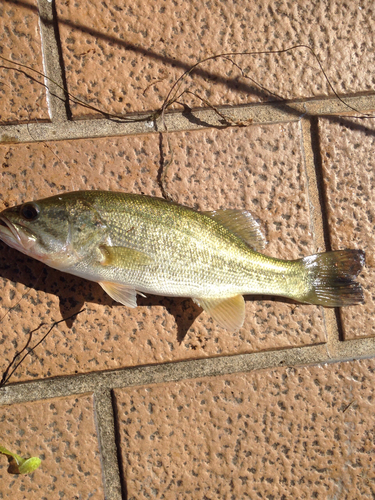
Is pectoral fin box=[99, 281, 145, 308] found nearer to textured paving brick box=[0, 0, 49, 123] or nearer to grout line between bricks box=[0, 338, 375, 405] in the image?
grout line between bricks box=[0, 338, 375, 405]

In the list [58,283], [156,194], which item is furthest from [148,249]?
[58,283]

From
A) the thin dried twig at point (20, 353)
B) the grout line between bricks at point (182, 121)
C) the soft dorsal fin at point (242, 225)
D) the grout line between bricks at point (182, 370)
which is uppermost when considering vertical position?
the grout line between bricks at point (182, 121)

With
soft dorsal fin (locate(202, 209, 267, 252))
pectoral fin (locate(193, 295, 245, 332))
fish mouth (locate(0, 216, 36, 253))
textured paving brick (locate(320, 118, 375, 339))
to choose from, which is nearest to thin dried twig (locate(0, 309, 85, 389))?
fish mouth (locate(0, 216, 36, 253))

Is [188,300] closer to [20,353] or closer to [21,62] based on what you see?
[20,353]

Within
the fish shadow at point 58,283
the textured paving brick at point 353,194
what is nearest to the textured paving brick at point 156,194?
the fish shadow at point 58,283

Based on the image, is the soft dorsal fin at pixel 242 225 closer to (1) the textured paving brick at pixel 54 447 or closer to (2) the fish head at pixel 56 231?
(2) the fish head at pixel 56 231

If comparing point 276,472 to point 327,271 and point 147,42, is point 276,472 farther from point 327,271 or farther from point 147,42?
point 147,42
